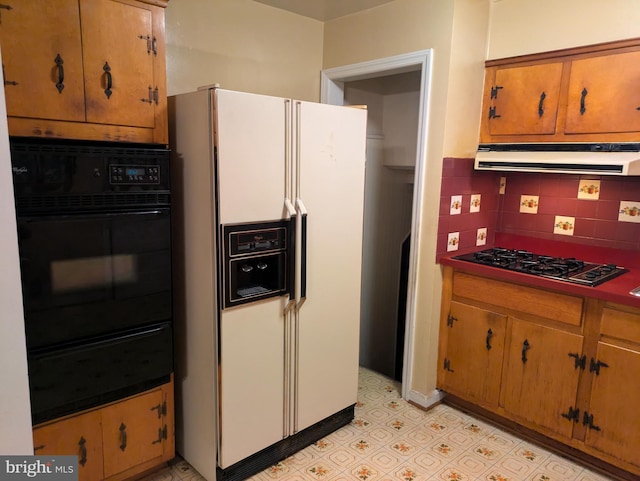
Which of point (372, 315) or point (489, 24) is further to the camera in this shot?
point (372, 315)

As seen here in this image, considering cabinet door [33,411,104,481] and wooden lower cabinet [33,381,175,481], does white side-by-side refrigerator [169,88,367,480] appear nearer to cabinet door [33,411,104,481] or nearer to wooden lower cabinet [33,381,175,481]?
wooden lower cabinet [33,381,175,481]

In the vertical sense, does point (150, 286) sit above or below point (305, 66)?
below

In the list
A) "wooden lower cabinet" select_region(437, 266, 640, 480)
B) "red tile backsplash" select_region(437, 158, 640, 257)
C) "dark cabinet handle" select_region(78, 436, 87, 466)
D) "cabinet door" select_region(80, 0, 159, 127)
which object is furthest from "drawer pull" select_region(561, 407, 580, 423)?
"cabinet door" select_region(80, 0, 159, 127)

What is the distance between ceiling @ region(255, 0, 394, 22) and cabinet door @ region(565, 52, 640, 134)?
1162 millimetres

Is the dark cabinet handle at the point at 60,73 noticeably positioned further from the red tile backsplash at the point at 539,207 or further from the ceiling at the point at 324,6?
the red tile backsplash at the point at 539,207

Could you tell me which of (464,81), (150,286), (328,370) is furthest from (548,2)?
(150,286)

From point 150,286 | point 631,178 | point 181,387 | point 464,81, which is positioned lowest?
point 181,387

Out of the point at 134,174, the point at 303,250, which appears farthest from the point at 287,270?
the point at 134,174

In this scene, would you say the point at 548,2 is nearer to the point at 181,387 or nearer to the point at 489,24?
the point at 489,24

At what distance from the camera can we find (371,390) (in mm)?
3008

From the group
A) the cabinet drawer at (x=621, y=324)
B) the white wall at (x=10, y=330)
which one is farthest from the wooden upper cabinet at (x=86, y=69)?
the cabinet drawer at (x=621, y=324)

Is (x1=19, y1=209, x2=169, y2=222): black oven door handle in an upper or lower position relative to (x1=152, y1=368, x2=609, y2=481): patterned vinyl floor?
upper

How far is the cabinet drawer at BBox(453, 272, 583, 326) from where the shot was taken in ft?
7.27

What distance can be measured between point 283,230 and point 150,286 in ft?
2.05
